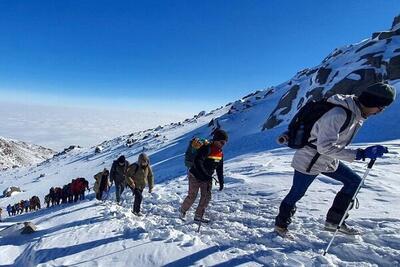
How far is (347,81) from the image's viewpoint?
127 feet

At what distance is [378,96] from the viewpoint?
15.9ft

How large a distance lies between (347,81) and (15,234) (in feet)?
119

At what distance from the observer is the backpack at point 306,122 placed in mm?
5195

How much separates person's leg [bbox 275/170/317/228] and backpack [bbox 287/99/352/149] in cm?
58

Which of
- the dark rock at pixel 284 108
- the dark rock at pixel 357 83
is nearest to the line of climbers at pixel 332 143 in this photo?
the dark rock at pixel 357 83

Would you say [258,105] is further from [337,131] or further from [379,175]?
[337,131]

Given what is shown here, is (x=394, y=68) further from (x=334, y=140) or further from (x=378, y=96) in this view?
(x=334, y=140)

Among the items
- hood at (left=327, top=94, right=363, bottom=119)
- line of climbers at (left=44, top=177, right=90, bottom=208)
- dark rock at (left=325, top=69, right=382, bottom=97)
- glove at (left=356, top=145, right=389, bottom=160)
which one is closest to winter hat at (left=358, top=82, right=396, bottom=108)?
hood at (left=327, top=94, right=363, bottom=119)

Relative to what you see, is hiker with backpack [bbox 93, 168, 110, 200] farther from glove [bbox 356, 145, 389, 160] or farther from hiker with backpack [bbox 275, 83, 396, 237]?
glove [bbox 356, 145, 389, 160]

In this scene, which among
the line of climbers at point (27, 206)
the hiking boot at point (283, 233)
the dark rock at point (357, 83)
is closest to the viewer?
the hiking boot at point (283, 233)

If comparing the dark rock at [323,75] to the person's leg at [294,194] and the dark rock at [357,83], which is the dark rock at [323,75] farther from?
the person's leg at [294,194]

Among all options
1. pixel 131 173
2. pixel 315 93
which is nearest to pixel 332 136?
pixel 131 173

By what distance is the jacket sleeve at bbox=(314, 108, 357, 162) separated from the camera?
495 centimetres

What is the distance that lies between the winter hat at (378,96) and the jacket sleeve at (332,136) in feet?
1.17
